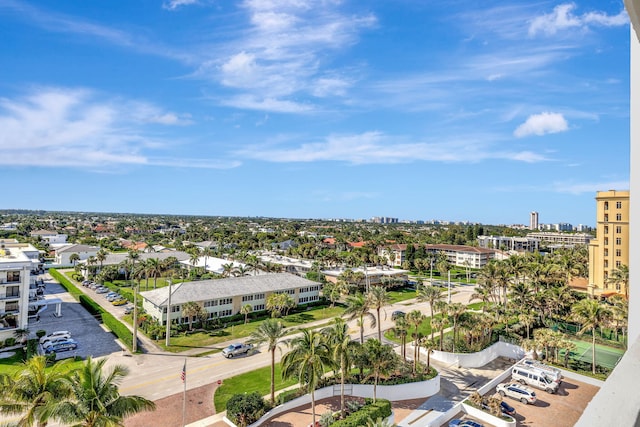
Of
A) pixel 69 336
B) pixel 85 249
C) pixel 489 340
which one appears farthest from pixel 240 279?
pixel 85 249

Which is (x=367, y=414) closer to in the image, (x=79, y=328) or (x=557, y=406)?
(x=557, y=406)

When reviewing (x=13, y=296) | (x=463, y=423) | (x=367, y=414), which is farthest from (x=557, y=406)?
(x=13, y=296)

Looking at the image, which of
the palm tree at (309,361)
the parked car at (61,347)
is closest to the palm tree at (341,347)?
the palm tree at (309,361)

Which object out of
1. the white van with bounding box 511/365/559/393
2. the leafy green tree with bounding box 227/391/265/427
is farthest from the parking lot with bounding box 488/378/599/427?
the leafy green tree with bounding box 227/391/265/427

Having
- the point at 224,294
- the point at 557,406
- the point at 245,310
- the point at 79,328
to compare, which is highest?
the point at 224,294

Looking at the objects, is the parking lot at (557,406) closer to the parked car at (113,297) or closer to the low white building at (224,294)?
the low white building at (224,294)

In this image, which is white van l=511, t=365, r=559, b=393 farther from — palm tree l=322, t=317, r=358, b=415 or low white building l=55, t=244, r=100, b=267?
low white building l=55, t=244, r=100, b=267
